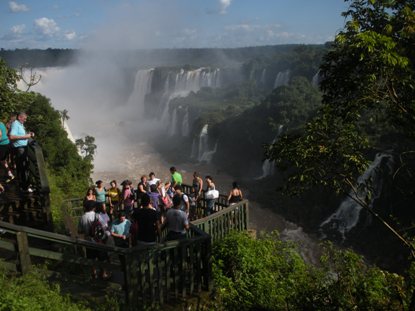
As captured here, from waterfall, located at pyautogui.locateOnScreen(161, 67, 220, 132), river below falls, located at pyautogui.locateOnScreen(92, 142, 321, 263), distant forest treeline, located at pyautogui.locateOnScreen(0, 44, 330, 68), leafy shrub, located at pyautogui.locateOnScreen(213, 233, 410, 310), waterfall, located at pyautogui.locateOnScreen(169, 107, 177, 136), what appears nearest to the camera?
leafy shrub, located at pyautogui.locateOnScreen(213, 233, 410, 310)

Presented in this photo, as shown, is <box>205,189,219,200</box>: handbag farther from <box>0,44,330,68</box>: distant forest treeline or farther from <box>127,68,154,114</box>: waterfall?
<box>0,44,330,68</box>: distant forest treeline

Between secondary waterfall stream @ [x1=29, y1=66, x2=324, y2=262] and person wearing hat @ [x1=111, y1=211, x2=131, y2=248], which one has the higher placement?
person wearing hat @ [x1=111, y1=211, x2=131, y2=248]

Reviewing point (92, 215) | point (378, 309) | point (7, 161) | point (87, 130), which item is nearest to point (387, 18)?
point (378, 309)

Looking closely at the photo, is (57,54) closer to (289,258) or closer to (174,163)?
(174,163)

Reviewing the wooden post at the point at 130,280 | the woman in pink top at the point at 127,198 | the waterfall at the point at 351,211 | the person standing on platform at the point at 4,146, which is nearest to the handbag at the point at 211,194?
the woman in pink top at the point at 127,198

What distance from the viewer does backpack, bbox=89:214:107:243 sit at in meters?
7.09

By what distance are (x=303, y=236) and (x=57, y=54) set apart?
124 metres

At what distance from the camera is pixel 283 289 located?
22.4 ft

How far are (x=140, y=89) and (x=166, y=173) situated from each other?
43995 mm

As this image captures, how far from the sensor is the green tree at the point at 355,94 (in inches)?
175

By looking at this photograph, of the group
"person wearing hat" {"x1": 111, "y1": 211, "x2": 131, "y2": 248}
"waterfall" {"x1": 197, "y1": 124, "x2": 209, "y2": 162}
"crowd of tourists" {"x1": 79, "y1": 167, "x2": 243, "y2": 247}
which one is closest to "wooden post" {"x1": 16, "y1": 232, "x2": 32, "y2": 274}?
"crowd of tourists" {"x1": 79, "y1": 167, "x2": 243, "y2": 247}

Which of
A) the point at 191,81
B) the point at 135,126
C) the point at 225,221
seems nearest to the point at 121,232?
the point at 225,221

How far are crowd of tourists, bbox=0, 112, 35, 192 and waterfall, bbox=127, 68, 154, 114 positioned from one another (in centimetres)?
6861

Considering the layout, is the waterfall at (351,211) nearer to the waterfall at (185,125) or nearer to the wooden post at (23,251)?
the wooden post at (23,251)
